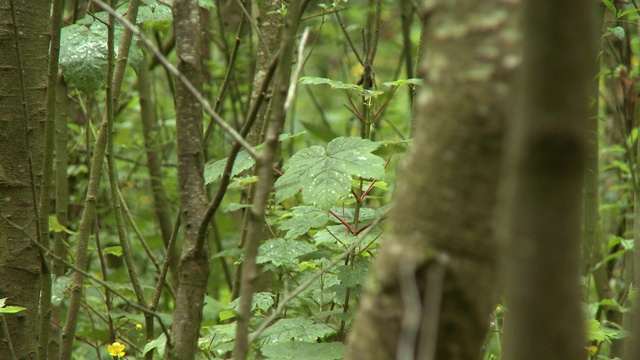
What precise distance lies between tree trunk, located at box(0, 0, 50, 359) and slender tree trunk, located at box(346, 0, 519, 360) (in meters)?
1.56

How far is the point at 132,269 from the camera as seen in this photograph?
Answer: 2164 millimetres

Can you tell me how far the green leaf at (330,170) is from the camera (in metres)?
1.74

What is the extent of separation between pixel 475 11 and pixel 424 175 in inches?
9.1

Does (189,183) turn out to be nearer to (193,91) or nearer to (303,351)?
(193,91)

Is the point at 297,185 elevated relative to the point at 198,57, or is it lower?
lower

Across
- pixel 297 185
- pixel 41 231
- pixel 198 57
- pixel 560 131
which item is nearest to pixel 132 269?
pixel 41 231

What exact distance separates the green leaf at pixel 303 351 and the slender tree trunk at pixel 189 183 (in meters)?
0.55

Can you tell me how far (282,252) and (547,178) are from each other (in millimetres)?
1453

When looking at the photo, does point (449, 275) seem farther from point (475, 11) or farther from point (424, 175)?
point (475, 11)

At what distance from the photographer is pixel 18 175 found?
7.11 ft

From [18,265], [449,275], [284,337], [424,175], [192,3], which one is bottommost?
[284,337]

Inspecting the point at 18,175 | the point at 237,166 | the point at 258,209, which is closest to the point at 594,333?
the point at 237,166

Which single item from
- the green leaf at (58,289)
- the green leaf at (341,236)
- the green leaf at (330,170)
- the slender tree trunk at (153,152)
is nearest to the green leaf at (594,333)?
the green leaf at (341,236)

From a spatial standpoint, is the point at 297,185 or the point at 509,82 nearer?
the point at 509,82
